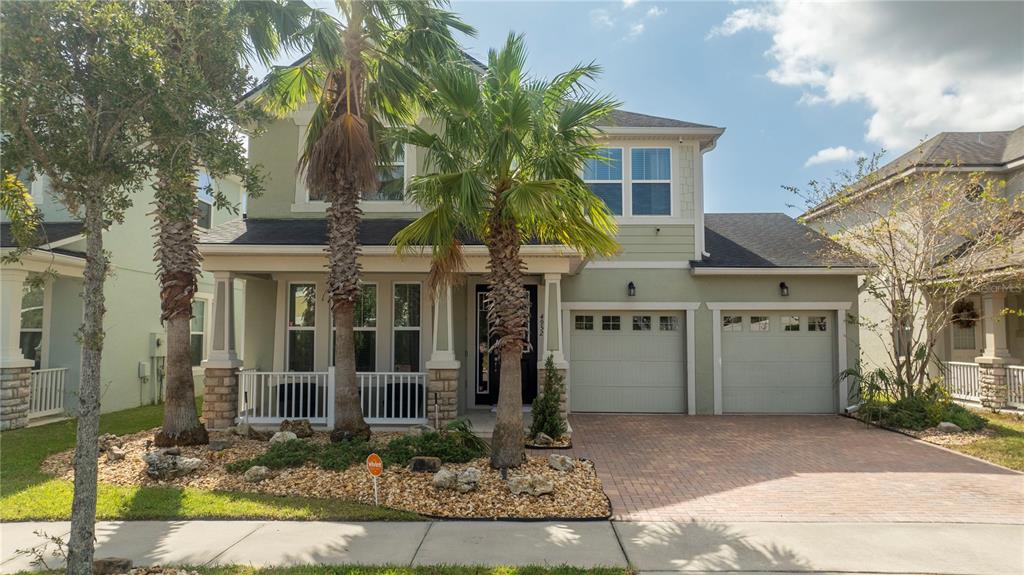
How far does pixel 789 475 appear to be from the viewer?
7.54m

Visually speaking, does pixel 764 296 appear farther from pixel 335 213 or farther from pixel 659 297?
pixel 335 213

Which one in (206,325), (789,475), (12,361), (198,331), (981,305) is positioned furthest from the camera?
(206,325)

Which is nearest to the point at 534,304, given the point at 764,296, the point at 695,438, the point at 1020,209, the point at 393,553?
the point at 695,438

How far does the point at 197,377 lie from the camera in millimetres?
15867

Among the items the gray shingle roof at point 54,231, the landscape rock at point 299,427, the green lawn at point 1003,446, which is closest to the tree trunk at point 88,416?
the landscape rock at point 299,427

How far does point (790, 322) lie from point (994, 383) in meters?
4.64

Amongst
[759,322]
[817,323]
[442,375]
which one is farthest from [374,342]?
[817,323]

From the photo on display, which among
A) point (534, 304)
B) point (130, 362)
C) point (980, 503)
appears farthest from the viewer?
point (130, 362)

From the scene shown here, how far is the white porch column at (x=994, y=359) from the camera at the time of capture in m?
12.3

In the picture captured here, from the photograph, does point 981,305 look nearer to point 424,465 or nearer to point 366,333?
point 424,465

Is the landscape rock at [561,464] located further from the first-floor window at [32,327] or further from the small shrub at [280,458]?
the first-floor window at [32,327]

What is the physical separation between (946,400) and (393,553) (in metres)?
11.1

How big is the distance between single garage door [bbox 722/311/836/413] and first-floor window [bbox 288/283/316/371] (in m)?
8.89

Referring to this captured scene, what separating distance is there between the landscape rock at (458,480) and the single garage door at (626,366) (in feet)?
20.6
